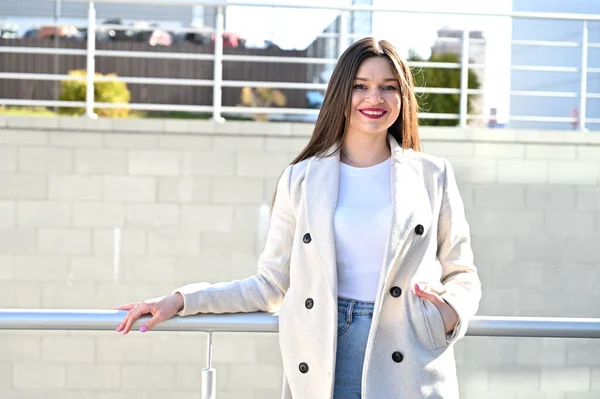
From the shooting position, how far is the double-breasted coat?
1923 millimetres

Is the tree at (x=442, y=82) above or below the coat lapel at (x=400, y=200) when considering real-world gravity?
above

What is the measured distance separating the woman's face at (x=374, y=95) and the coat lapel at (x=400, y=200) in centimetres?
7

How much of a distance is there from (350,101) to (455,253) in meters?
0.38

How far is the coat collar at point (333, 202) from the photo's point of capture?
192 cm

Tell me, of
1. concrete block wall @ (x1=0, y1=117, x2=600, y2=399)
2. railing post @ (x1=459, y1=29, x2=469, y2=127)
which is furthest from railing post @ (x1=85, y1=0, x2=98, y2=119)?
railing post @ (x1=459, y1=29, x2=469, y2=127)

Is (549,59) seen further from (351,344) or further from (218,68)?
(351,344)

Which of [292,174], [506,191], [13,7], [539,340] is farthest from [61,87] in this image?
[292,174]

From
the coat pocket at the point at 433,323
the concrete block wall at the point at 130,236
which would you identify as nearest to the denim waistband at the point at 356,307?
the coat pocket at the point at 433,323

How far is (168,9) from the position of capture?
9.42 m

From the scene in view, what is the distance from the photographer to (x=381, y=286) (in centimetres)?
190

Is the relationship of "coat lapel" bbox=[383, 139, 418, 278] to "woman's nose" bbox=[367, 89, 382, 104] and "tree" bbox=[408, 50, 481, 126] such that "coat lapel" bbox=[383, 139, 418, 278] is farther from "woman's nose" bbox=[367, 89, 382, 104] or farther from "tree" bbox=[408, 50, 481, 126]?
"tree" bbox=[408, 50, 481, 126]

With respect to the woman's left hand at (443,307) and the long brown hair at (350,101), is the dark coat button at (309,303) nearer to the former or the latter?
the woman's left hand at (443,307)

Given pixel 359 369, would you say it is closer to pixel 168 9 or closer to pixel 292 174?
pixel 292 174

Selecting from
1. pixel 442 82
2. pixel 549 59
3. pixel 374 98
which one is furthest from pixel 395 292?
pixel 549 59
